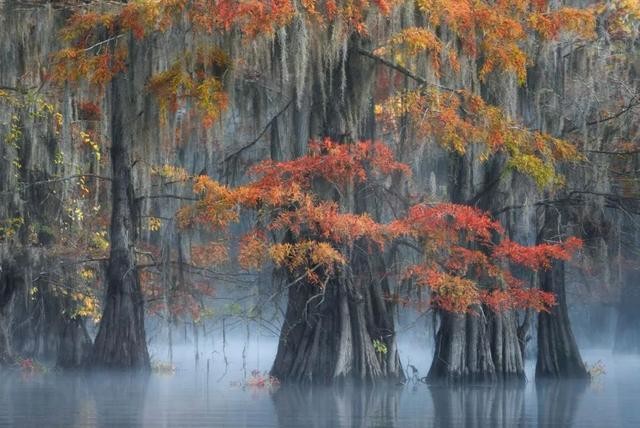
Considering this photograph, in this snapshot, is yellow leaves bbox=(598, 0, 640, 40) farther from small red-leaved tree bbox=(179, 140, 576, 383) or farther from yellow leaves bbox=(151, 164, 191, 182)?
yellow leaves bbox=(151, 164, 191, 182)

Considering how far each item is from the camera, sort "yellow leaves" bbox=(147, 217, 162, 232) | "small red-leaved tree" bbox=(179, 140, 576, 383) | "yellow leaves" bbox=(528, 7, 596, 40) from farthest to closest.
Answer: "yellow leaves" bbox=(147, 217, 162, 232) < "yellow leaves" bbox=(528, 7, 596, 40) < "small red-leaved tree" bbox=(179, 140, 576, 383)

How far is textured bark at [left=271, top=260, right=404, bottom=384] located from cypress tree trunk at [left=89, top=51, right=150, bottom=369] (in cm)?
282

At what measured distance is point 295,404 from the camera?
17500 mm

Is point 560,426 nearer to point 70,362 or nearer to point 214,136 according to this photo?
point 214,136

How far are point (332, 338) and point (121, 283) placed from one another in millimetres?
4043

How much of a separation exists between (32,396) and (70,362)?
560 centimetres

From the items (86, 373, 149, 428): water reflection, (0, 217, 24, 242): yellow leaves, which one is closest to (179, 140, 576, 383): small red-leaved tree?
(86, 373, 149, 428): water reflection

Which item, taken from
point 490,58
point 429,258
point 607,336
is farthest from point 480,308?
point 607,336

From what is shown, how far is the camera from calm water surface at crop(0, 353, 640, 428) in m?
15.2

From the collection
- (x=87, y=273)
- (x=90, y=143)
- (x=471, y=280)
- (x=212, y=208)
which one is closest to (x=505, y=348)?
(x=471, y=280)

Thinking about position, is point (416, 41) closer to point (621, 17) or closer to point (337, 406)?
point (621, 17)

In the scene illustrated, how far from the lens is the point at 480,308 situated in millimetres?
21250

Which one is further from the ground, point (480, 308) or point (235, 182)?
point (235, 182)

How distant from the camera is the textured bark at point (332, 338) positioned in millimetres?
20297
